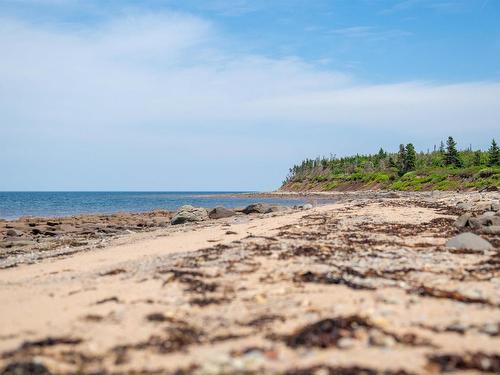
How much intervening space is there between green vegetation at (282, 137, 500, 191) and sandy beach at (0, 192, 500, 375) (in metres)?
52.1

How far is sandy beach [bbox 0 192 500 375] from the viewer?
16.4 feet

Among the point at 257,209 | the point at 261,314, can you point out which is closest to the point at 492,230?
the point at 261,314

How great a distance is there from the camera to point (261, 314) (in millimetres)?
6594

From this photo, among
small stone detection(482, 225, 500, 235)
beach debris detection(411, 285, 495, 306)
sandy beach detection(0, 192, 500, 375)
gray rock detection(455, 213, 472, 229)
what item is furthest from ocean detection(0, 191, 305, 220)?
beach debris detection(411, 285, 495, 306)

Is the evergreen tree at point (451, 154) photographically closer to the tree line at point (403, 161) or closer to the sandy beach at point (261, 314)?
the tree line at point (403, 161)

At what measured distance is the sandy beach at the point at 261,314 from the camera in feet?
16.4

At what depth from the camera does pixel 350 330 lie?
575 cm

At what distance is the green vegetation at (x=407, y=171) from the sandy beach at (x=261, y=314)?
52086mm

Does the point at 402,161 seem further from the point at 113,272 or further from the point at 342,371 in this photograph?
the point at 342,371

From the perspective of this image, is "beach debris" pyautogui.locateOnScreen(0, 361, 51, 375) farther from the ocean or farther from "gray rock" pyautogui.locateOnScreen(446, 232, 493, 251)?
the ocean

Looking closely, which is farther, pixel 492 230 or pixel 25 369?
pixel 492 230

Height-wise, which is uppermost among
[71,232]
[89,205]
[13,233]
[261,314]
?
[261,314]

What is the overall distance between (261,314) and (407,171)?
301ft

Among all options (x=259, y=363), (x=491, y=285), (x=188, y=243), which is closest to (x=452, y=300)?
(x=491, y=285)
